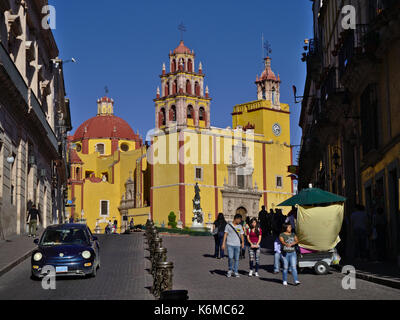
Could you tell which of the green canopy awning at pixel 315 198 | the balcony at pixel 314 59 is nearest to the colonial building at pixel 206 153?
the balcony at pixel 314 59

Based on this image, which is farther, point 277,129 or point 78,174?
point 78,174

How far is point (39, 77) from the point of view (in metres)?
36.0

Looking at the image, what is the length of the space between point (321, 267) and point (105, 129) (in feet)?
250

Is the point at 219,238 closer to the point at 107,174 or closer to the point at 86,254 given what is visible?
the point at 86,254

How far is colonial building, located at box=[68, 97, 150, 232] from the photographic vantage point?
77875 mm

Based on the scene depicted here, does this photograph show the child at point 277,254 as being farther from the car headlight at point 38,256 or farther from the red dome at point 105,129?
the red dome at point 105,129

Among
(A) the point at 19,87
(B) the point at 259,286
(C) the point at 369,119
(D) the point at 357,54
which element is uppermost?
(A) the point at 19,87

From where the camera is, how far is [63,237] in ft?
55.9

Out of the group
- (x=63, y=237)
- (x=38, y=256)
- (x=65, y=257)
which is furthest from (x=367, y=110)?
(x=38, y=256)

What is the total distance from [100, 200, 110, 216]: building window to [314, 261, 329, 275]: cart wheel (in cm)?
6640

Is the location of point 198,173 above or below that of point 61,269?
above

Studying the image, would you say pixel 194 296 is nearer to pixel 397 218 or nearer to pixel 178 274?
pixel 178 274
